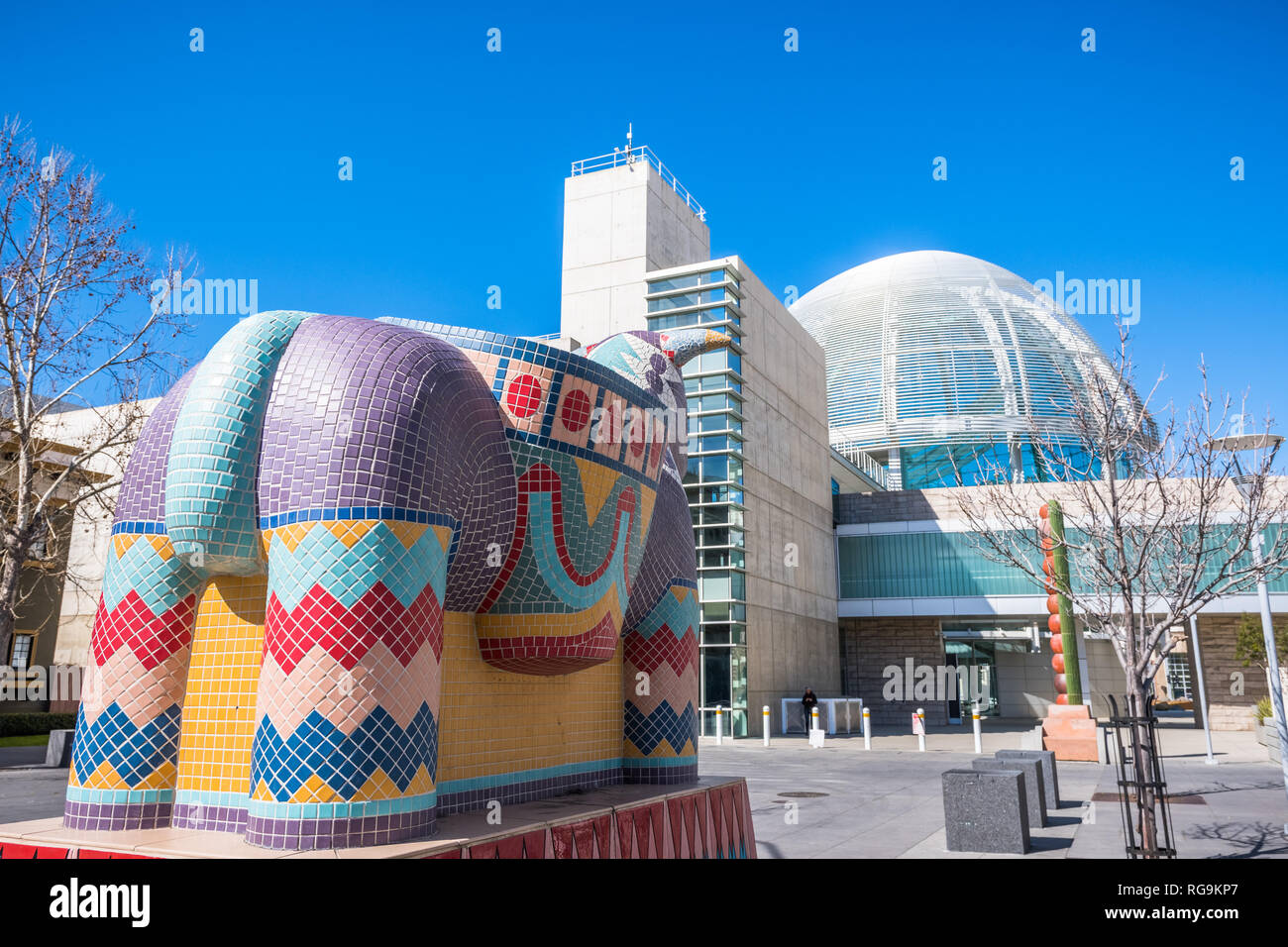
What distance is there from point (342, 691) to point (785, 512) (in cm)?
3023

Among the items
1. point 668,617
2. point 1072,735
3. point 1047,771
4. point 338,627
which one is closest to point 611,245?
point 1072,735

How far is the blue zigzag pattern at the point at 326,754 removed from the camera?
13.4 ft

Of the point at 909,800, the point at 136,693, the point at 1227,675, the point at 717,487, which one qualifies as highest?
the point at 717,487

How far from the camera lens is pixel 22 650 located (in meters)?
32.2

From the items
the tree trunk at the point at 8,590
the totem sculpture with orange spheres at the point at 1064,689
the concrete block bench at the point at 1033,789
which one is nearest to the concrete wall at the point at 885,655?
the totem sculpture with orange spheres at the point at 1064,689

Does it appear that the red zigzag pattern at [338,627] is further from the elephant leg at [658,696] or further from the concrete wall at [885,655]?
the concrete wall at [885,655]

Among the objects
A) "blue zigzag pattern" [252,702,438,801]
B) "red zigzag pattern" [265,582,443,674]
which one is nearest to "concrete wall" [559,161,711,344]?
"red zigzag pattern" [265,582,443,674]

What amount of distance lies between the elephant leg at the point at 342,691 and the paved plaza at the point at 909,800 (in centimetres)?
620

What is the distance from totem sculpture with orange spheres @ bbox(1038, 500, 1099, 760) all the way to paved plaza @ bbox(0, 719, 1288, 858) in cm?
85

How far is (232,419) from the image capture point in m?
4.53

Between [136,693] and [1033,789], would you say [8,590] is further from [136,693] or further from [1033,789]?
[1033,789]

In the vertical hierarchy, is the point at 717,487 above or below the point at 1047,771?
above

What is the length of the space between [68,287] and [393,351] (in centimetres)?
1769

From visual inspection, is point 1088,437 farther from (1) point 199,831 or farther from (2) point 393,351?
(1) point 199,831
